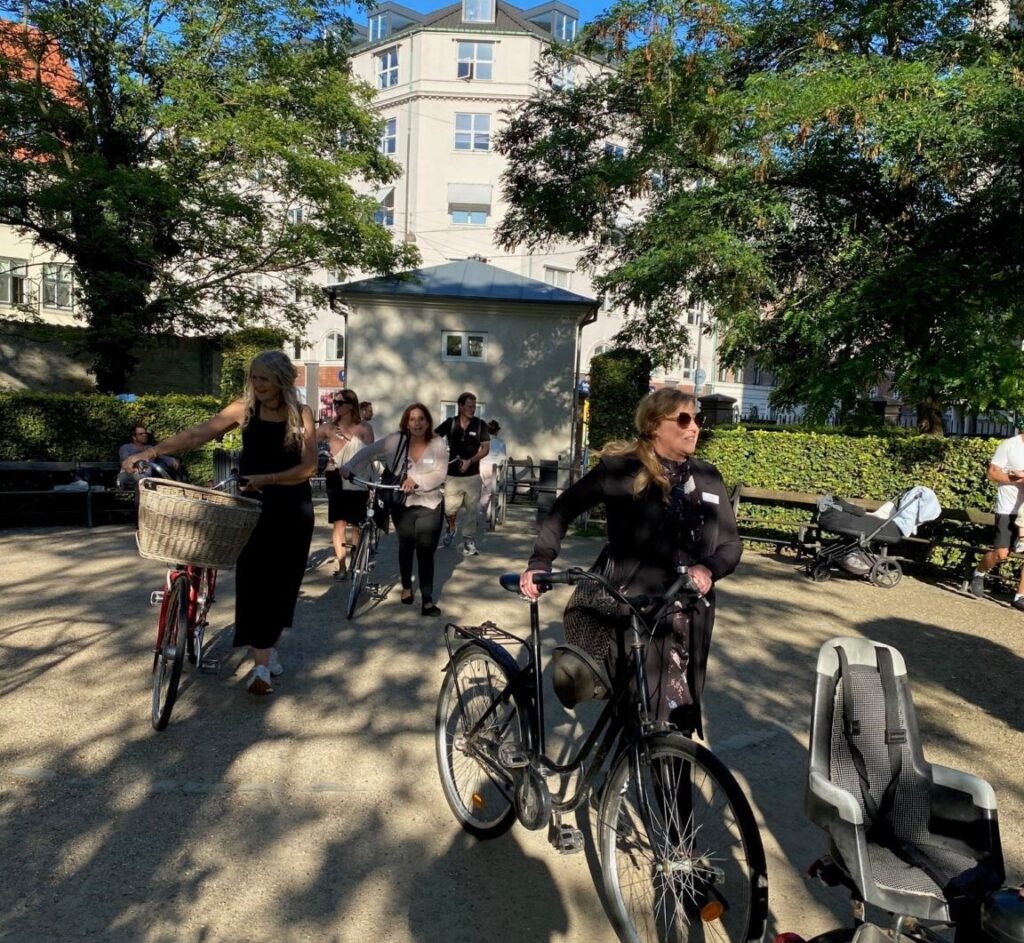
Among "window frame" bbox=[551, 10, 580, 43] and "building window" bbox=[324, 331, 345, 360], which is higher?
"window frame" bbox=[551, 10, 580, 43]

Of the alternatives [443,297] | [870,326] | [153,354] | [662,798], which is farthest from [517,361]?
[662,798]

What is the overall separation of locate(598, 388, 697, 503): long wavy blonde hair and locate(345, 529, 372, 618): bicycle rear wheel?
3833 mm

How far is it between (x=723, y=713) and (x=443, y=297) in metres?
20.1

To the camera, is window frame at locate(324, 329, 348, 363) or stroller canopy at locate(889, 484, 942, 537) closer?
stroller canopy at locate(889, 484, 942, 537)

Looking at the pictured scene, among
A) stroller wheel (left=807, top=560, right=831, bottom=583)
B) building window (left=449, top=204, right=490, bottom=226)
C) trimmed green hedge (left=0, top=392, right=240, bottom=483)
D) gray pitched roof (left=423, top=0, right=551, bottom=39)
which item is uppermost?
gray pitched roof (left=423, top=0, right=551, bottom=39)

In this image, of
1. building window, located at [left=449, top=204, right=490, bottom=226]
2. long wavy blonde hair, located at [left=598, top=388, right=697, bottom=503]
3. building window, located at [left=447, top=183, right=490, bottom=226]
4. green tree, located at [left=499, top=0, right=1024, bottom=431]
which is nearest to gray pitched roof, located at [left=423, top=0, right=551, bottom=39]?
building window, located at [left=447, top=183, right=490, bottom=226]

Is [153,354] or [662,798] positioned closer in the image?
[662,798]

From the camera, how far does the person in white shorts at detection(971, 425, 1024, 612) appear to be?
8.08m

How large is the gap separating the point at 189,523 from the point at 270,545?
86 centimetres

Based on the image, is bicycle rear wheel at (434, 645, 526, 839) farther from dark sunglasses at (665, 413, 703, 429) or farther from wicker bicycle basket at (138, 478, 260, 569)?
wicker bicycle basket at (138, 478, 260, 569)

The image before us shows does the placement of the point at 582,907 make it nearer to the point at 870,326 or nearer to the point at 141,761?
the point at 141,761

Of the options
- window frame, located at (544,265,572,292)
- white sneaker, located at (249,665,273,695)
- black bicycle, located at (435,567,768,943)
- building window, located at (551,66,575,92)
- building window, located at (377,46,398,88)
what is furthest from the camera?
building window, located at (377,46,398,88)

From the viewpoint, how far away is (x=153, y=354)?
23812 millimetres

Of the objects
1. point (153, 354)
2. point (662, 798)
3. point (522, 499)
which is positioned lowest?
point (522, 499)
